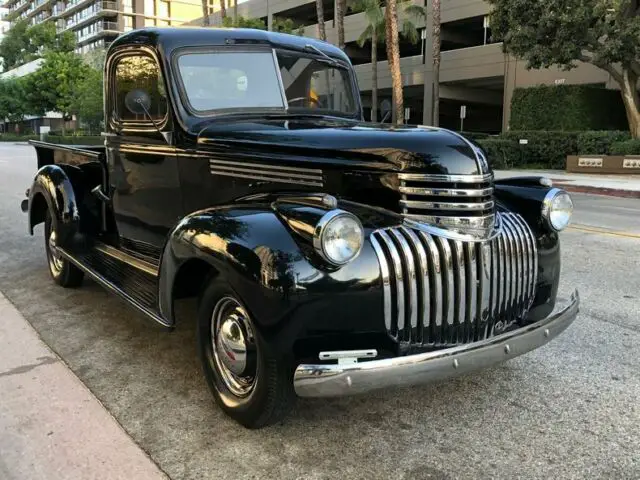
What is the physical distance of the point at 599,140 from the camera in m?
21.3

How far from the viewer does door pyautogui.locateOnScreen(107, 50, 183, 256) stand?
3.96 m

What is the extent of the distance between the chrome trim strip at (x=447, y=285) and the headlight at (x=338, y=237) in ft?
1.41

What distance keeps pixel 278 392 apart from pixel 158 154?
6.86 feet

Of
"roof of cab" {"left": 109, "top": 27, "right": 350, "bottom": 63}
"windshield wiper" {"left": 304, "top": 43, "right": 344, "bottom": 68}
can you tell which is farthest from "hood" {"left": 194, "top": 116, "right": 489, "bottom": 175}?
"windshield wiper" {"left": 304, "top": 43, "right": 344, "bottom": 68}

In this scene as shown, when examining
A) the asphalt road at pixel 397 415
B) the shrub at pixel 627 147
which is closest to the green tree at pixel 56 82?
the shrub at pixel 627 147

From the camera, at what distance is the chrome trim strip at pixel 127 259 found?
4.11m

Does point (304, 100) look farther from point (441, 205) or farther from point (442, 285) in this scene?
point (442, 285)

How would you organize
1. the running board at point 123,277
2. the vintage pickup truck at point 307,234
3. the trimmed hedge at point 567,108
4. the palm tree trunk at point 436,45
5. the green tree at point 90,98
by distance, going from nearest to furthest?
the vintage pickup truck at point 307,234 < the running board at point 123,277 < the trimmed hedge at point 567,108 < the palm tree trunk at point 436,45 < the green tree at point 90,98

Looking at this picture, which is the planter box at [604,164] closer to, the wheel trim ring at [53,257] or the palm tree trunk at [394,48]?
the palm tree trunk at [394,48]

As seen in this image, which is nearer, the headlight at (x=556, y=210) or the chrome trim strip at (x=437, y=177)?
the chrome trim strip at (x=437, y=177)

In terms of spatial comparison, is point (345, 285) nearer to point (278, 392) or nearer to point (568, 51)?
point (278, 392)

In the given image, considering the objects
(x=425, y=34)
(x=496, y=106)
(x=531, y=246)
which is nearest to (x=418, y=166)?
(x=531, y=246)

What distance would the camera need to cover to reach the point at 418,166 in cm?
285

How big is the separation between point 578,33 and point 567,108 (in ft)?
16.5
